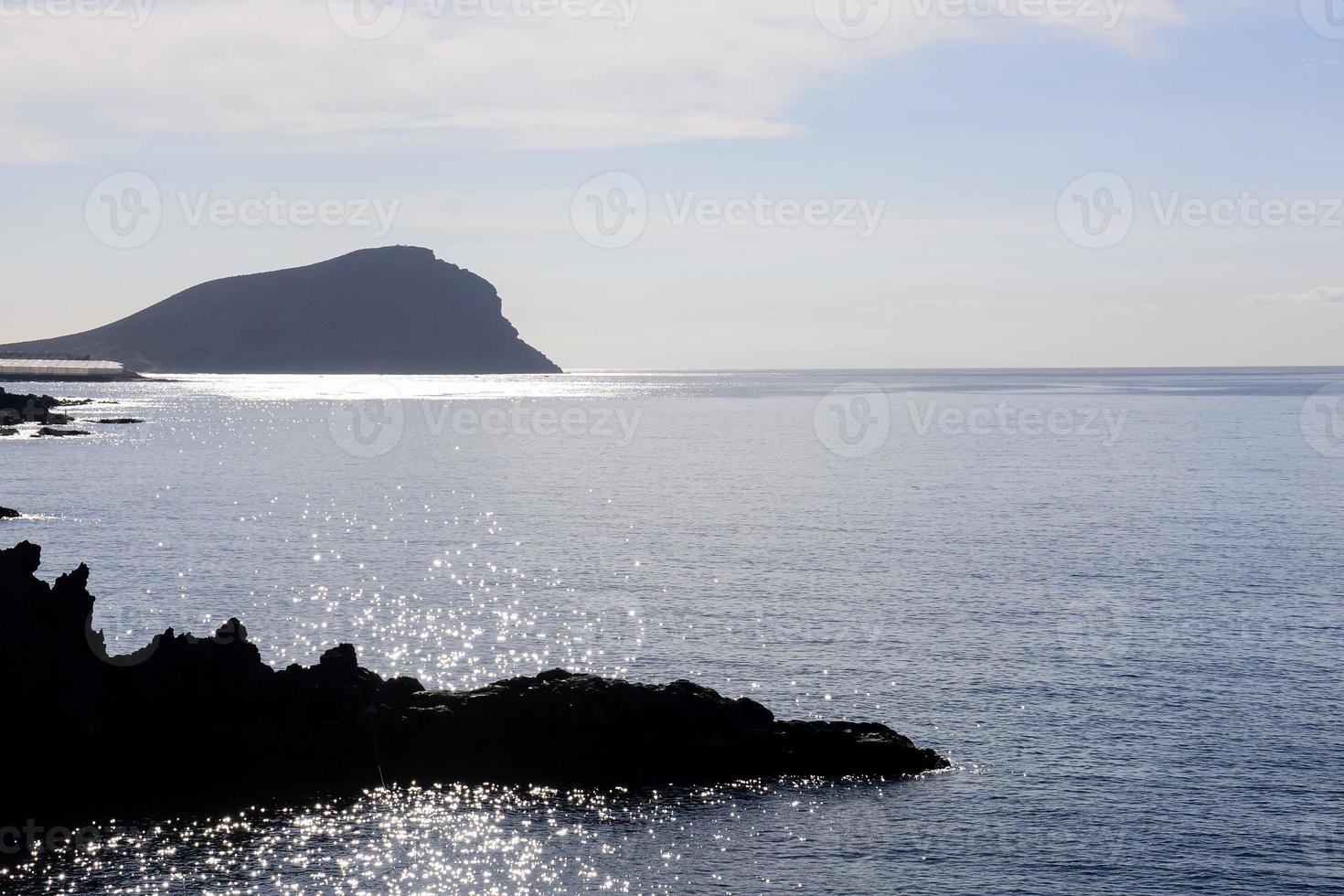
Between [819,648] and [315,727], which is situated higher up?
[819,648]

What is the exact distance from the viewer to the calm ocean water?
3912cm

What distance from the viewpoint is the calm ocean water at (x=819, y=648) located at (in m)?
39.1

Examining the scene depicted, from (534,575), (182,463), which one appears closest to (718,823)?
(534,575)

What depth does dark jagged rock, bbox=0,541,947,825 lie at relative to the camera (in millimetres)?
45938

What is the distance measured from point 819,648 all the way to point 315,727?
27102 mm

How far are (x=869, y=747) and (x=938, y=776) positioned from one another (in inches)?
111

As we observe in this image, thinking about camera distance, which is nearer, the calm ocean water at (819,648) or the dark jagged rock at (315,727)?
the calm ocean water at (819,648)

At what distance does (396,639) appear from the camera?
6738 cm

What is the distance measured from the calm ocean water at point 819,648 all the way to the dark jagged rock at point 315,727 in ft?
6.28

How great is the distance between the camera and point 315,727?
47.7 meters

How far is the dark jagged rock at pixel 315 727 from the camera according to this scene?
45938 millimetres

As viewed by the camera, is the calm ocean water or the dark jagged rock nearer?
the calm ocean water

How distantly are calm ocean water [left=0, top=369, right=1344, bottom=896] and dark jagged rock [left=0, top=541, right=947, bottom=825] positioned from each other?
191cm

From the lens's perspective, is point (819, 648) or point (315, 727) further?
point (819, 648)
